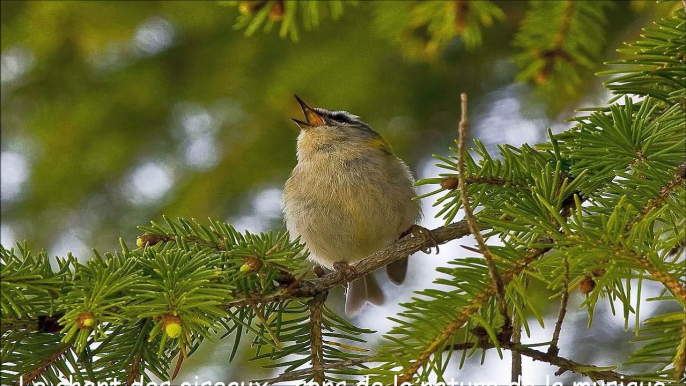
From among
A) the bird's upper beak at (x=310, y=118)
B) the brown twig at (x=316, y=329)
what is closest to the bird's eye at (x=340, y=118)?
the bird's upper beak at (x=310, y=118)

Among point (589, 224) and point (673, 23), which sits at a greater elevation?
point (673, 23)

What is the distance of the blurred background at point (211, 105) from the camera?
389 centimetres

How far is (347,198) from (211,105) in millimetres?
1229

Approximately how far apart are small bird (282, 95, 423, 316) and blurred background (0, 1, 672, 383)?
38cm

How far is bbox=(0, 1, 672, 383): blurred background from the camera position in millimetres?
3887

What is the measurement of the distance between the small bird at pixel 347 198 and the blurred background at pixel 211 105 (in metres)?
0.38

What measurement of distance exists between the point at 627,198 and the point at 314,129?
2.32 m

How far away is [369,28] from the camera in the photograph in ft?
12.7

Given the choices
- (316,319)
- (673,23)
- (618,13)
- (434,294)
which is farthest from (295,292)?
(618,13)

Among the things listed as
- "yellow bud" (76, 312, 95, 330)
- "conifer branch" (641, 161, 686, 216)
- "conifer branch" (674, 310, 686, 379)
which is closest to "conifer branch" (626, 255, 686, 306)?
"conifer branch" (674, 310, 686, 379)

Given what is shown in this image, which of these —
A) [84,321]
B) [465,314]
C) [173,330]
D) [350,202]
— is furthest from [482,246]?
[350,202]

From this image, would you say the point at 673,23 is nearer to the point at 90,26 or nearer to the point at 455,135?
the point at 455,135

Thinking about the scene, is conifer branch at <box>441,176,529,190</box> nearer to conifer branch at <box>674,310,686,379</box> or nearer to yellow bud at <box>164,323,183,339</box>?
conifer branch at <box>674,310,686,379</box>

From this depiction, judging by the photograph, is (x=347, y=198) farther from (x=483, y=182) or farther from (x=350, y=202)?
(x=483, y=182)
